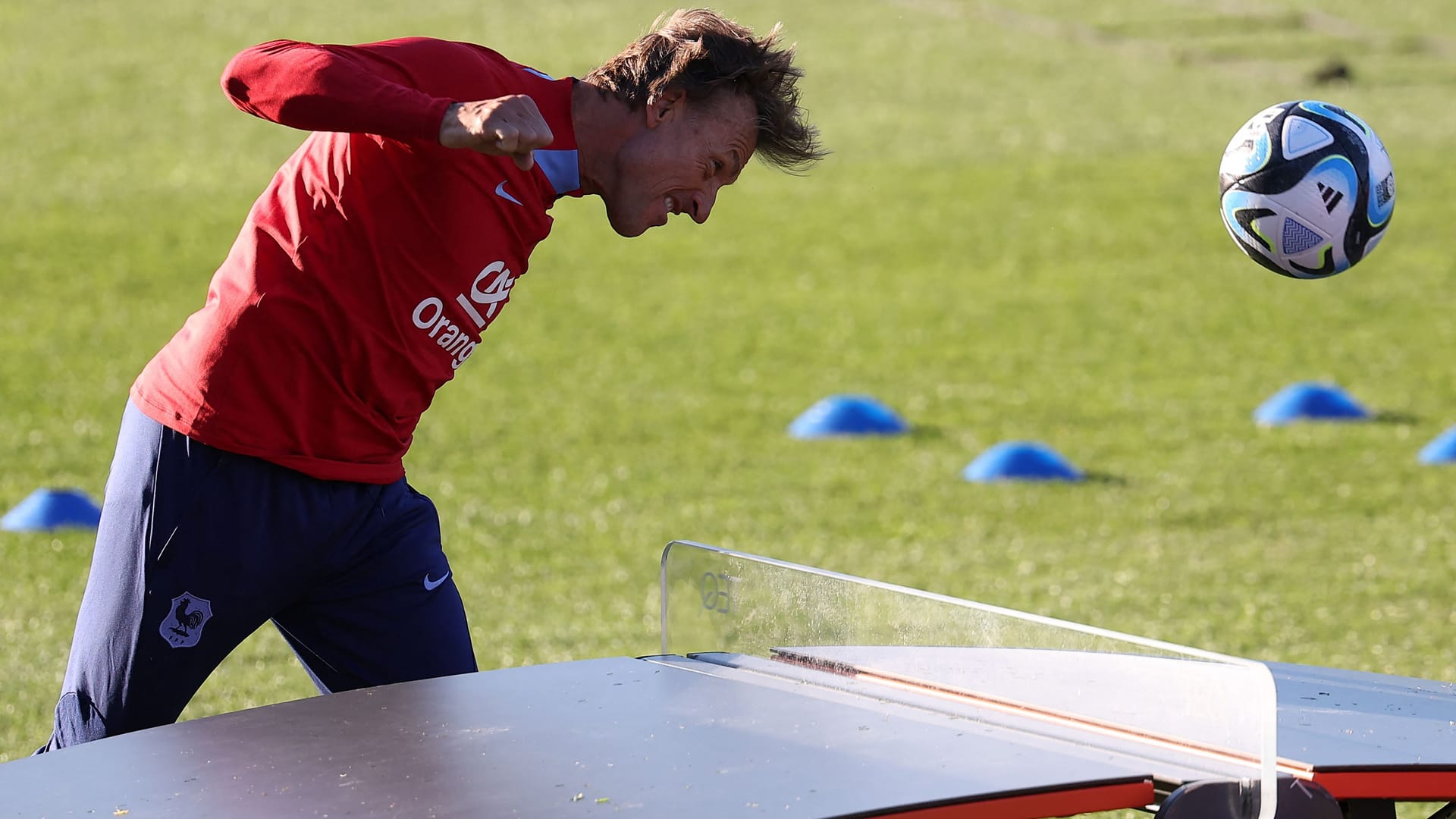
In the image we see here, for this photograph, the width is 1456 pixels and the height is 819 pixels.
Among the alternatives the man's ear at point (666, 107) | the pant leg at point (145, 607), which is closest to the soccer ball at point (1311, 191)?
the man's ear at point (666, 107)

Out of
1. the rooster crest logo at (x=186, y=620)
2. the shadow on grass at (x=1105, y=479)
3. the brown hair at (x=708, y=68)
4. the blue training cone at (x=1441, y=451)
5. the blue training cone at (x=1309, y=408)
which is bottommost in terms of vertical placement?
the rooster crest logo at (x=186, y=620)

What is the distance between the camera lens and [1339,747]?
3.16m

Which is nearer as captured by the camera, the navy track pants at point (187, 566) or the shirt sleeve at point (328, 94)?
the shirt sleeve at point (328, 94)

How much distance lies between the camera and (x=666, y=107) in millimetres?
3619

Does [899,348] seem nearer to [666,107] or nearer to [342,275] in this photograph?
[666,107]

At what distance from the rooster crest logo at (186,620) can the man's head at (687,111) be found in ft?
3.52

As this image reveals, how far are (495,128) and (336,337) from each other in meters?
0.63

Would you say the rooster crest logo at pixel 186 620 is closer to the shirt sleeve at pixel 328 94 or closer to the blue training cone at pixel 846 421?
the shirt sleeve at pixel 328 94

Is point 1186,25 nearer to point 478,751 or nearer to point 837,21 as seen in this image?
point 837,21

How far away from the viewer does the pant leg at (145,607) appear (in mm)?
3459

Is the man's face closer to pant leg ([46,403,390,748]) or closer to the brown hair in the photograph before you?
the brown hair

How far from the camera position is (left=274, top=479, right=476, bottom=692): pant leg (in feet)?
12.2

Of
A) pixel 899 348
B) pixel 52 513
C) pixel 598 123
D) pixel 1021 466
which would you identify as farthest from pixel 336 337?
pixel 899 348

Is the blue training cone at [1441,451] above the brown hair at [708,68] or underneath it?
above
